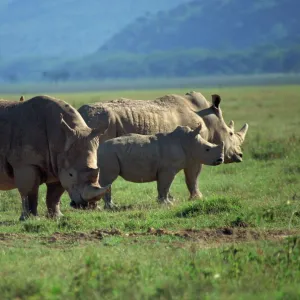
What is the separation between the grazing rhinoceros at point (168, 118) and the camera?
15.1 metres

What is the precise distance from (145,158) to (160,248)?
14.8 ft

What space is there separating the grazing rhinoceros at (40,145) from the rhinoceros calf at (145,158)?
1.47 m

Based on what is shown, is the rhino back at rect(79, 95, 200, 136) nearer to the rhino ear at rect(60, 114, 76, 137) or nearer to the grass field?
the grass field

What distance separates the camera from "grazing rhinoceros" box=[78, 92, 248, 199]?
15.1m

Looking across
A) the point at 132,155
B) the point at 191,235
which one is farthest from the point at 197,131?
the point at 191,235

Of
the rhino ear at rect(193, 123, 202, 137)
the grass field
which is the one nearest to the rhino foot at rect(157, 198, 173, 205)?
the grass field

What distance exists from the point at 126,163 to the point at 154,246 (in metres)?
4.36

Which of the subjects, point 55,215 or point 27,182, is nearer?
point 27,182

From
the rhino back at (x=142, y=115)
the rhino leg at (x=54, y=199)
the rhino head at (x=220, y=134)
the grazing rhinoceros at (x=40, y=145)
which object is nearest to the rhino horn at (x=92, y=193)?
the grazing rhinoceros at (x=40, y=145)

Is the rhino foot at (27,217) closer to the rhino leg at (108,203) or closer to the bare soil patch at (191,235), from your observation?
the bare soil patch at (191,235)

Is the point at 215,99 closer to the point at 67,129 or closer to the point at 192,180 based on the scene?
the point at 192,180

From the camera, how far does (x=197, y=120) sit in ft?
53.5

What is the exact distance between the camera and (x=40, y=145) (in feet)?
40.5

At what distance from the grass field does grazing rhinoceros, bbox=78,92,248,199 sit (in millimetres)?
570
